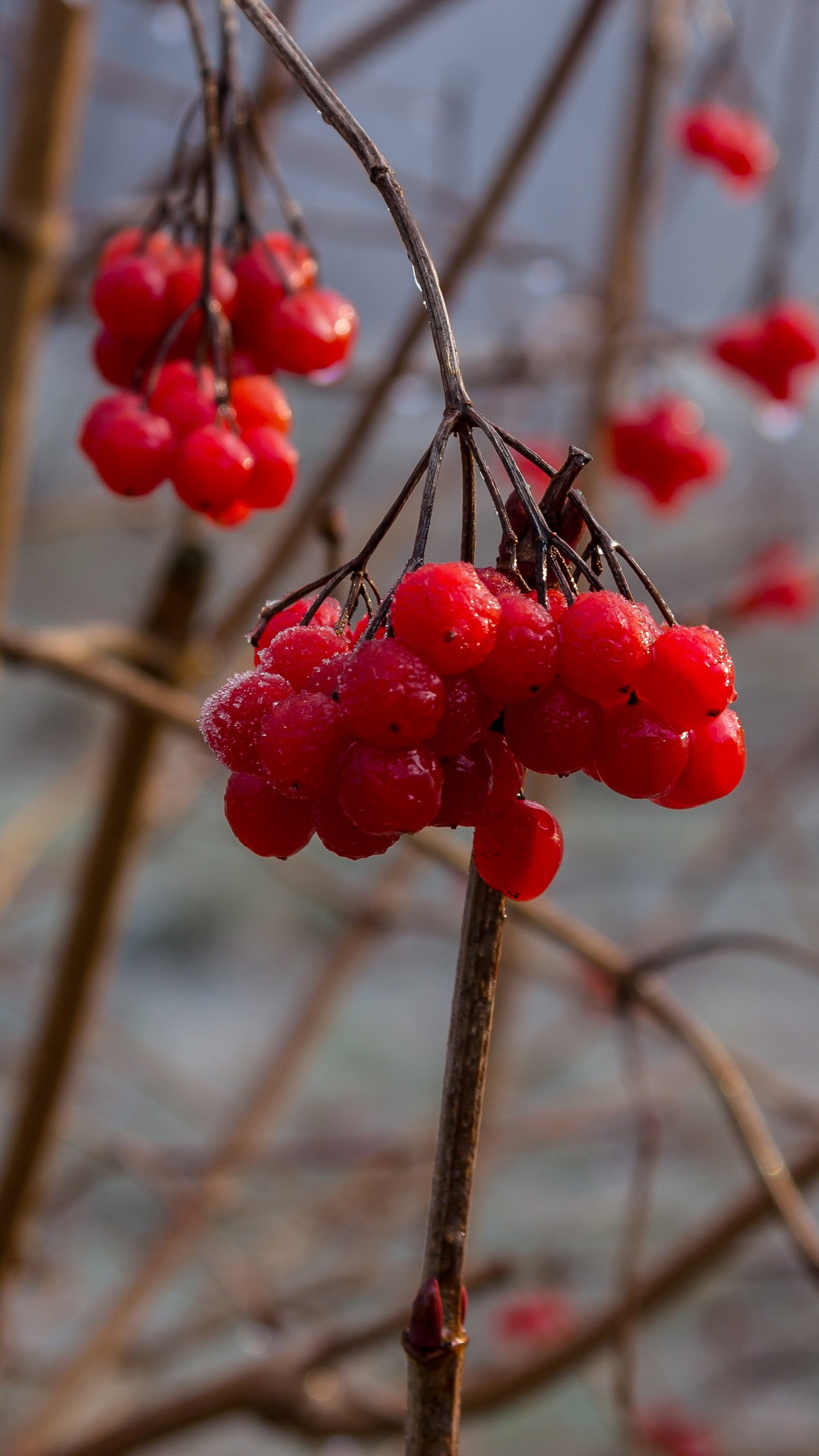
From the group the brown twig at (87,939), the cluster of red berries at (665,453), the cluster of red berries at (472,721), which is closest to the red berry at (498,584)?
the cluster of red berries at (472,721)

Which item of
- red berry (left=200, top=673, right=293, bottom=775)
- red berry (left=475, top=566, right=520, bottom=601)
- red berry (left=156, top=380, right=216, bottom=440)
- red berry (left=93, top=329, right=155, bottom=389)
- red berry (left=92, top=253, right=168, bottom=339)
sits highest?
red berry (left=93, top=329, right=155, bottom=389)

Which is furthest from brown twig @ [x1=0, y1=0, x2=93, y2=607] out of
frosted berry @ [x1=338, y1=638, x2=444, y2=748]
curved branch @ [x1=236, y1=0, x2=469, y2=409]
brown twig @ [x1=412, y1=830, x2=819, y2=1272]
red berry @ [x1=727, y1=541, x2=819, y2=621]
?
red berry @ [x1=727, y1=541, x2=819, y2=621]

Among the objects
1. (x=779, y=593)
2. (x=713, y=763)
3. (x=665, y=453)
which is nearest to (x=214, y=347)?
(x=713, y=763)

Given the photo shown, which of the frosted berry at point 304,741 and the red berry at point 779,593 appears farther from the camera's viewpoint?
the red berry at point 779,593

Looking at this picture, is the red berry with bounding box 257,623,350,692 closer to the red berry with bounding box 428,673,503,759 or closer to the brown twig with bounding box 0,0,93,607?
the red berry with bounding box 428,673,503,759

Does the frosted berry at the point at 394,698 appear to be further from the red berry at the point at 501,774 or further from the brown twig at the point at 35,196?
the brown twig at the point at 35,196

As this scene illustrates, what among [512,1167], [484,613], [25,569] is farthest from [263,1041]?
[484,613]

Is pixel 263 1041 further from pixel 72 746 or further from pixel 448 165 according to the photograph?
pixel 448 165

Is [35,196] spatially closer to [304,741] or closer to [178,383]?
[178,383]
